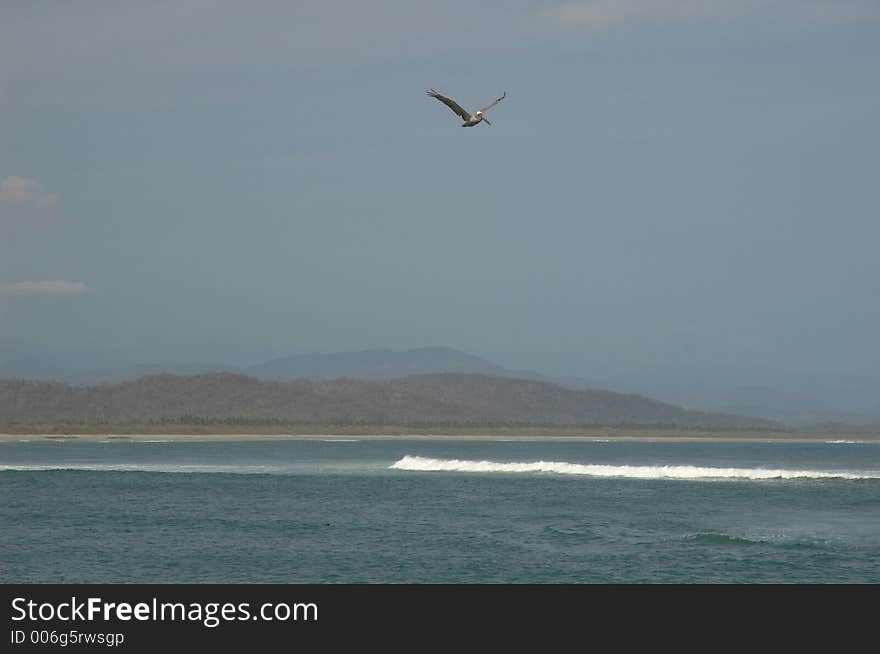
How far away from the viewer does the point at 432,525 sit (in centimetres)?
5784

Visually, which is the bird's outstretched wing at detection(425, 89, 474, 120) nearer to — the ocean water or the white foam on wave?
the ocean water

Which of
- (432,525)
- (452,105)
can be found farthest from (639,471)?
(452,105)

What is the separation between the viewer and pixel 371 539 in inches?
2083

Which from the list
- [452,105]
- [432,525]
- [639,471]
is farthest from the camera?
[639,471]

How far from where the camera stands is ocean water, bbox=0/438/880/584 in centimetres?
4434

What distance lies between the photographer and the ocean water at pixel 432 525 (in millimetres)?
44344

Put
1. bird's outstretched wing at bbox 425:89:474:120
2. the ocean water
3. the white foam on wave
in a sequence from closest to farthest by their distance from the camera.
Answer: bird's outstretched wing at bbox 425:89:474:120
the ocean water
the white foam on wave

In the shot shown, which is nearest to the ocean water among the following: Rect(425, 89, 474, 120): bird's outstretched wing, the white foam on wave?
the white foam on wave

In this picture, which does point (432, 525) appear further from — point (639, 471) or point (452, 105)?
point (639, 471)

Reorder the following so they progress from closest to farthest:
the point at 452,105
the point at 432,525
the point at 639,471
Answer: the point at 452,105 < the point at 432,525 < the point at 639,471

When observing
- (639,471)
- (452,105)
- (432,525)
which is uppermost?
(452,105)

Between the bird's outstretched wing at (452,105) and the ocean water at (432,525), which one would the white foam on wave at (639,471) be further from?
the bird's outstretched wing at (452,105)
